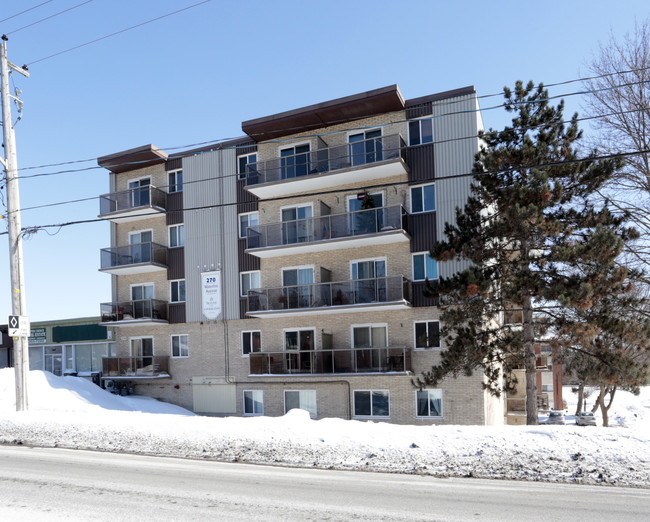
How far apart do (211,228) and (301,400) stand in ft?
31.8

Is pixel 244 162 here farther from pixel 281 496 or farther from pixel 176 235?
pixel 281 496

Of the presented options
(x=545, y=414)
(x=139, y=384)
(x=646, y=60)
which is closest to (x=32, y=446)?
(x=139, y=384)

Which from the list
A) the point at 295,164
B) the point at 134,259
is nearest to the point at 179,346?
the point at 134,259

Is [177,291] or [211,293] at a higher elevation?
[177,291]

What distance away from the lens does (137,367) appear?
30.9 m

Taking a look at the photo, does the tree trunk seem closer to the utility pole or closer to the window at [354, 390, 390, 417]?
the window at [354, 390, 390, 417]

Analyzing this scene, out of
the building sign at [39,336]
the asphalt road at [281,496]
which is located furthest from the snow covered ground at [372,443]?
the building sign at [39,336]

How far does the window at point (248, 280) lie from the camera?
29172mm

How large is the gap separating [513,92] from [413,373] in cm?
1185

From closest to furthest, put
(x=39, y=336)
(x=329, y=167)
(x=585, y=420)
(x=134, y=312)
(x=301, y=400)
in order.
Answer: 1. (x=329, y=167)
2. (x=301, y=400)
3. (x=134, y=312)
4. (x=585, y=420)
5. (x=39, y=336)

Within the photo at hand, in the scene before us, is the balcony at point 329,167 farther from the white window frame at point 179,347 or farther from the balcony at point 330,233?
the white window frame at point 179,347

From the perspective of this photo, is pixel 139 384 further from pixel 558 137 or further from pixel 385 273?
pixel 558 137

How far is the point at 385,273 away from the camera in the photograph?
25953mm

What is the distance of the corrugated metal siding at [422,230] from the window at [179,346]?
12.9 metres
